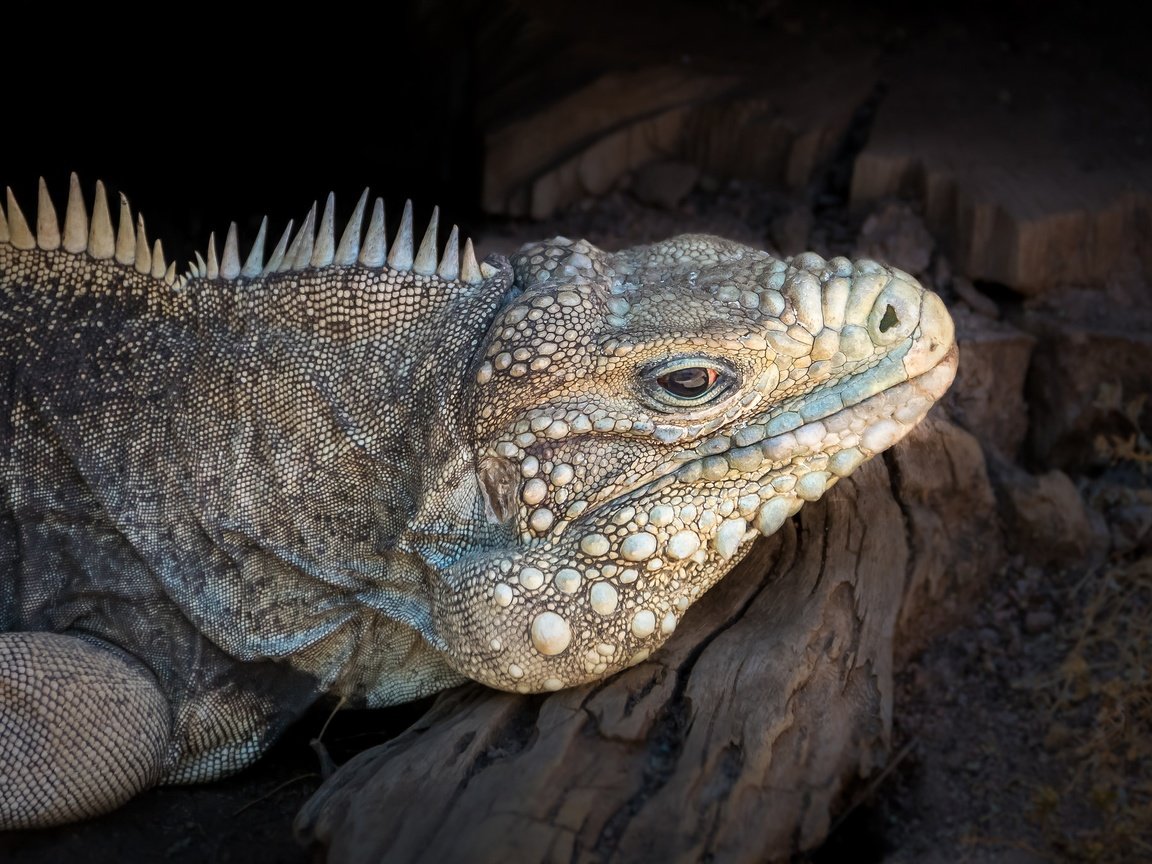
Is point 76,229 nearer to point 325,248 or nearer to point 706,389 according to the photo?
point 325,248

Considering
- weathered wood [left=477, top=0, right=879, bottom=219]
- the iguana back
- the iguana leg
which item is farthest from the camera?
weathered wood [left=477, top=0, right=879, bottom=219]

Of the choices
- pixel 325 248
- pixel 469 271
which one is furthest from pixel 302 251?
pixel 469 271

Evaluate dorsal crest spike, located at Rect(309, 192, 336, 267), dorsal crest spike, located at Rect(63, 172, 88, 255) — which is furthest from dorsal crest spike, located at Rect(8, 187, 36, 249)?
dorsal crest spike, located at Rect(309, 192, 336, 267)

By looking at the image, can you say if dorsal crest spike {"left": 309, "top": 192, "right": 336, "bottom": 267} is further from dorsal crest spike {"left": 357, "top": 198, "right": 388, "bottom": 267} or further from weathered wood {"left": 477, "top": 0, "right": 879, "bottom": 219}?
weathered wood {"left": 477, "top": 0, "right": 879, "bottom": 219}

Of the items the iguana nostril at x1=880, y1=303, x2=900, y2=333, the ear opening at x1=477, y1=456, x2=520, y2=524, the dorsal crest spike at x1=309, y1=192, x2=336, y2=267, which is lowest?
the ear opening at x1=477, y1=456, x2=520, y2=524

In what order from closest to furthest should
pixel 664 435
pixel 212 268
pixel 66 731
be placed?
pixel 664 435
pixel 66 731
pixel 212 268

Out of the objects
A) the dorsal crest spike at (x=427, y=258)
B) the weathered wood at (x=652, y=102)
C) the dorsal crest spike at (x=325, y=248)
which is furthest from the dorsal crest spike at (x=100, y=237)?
the weathered wood at (x=652, y=102)
